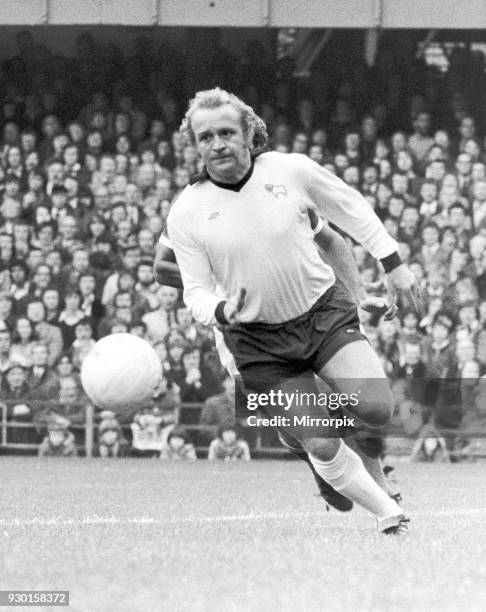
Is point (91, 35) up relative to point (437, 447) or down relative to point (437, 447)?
up

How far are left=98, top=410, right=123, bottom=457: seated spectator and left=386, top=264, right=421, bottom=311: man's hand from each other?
9.46 metres

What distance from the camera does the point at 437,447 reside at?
16344 mm

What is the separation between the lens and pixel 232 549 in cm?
652

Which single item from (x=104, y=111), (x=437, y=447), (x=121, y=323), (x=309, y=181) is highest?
(x=104, y=111)

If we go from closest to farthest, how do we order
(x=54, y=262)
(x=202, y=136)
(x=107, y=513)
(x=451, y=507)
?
(x=202, y=136) → (x=107, y=513) → (x=451, y=507) → (x=54, y=262)

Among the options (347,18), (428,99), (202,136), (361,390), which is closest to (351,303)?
(361,390)

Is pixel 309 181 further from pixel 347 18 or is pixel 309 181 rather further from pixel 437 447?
pixel 347 18

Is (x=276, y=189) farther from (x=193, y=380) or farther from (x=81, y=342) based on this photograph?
(x=81, y=342)

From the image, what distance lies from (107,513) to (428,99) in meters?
13.6

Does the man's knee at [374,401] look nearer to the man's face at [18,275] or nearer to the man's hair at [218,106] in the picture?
the man's hair at [218,106]

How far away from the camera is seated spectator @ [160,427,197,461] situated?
16.4m

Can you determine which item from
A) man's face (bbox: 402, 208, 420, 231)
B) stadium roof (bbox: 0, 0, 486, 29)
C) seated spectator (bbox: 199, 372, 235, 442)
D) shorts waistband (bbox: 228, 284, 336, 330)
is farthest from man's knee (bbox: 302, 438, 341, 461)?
stadium roof (bbox: 0, 0, 486, 29)

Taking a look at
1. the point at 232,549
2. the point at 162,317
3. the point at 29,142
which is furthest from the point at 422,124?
the point at 232,549

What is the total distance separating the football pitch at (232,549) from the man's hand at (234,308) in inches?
38.3
